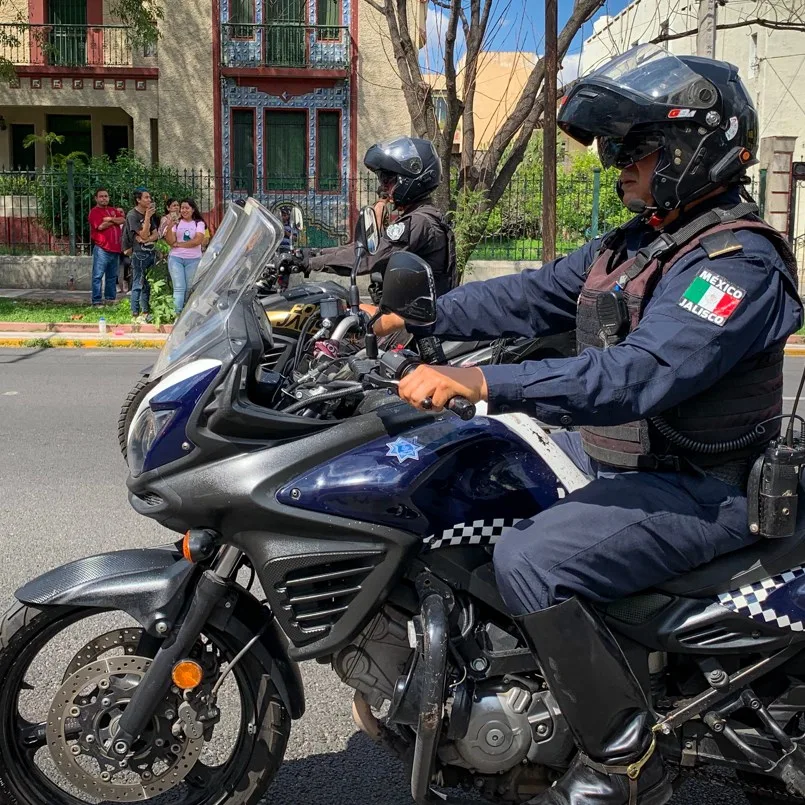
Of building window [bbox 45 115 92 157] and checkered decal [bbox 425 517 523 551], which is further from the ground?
building window [bbox 45 115 92 157]

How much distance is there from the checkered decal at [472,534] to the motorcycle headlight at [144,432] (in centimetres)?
68

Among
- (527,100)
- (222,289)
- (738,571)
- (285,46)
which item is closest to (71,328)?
(527,100)

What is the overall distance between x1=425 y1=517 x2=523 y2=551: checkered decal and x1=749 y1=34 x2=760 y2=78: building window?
87.5 ft

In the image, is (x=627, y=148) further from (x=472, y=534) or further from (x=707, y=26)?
(x=707, y=26)

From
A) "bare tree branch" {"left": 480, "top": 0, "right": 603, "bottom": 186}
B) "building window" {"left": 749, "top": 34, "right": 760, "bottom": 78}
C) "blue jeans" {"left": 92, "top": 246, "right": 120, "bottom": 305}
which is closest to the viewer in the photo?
"bare tree branch" {"left": 480, "top": 0, "right": 603, "bottom": 186}

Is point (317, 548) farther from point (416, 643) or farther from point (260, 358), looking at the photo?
point (260, 358)

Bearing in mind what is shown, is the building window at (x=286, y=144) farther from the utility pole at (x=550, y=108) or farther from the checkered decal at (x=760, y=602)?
the checkered decal at (x=760, y=602)

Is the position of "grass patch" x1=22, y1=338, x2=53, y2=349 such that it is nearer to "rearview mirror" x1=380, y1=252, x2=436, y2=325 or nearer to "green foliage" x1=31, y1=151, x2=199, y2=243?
"green foliage" x1=31, y1=151, x2=199, y2=243

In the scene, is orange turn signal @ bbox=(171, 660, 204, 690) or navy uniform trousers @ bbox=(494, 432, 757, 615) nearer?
navy uniform trousers @ bbox=(494, 432, 757, 615)

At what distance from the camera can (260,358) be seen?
251 centimetres

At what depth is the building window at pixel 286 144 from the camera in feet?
83.6

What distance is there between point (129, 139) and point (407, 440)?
91.2ft

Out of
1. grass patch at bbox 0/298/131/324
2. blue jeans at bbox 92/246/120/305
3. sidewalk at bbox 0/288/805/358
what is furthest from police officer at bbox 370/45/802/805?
blue jeans at bbox 92/246/120/305

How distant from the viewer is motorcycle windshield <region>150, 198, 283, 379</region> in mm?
2521
